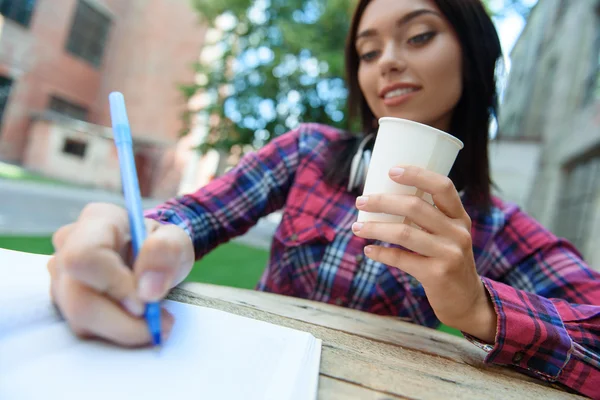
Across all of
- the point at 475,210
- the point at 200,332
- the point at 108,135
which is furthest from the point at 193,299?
the point at 108,135

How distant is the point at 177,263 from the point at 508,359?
61 centimetres

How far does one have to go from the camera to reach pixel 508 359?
2.28 ft

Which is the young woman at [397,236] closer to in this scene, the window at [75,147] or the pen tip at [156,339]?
the pen tip at [156,339]

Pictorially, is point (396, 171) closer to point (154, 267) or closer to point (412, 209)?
point (412, 209)

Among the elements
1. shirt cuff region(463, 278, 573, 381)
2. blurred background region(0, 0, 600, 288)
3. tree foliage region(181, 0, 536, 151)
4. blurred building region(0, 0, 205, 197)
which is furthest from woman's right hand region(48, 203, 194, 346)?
blurred building region(0, 0, 205, 197)

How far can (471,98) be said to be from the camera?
1165 millimetres

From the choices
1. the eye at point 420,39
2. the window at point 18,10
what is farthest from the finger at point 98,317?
the window at point 18,10

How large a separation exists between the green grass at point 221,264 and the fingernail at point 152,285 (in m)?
2.88

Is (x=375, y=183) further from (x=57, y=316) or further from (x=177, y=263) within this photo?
(x=57, y=316)

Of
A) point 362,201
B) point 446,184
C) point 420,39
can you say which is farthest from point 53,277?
point 420,39

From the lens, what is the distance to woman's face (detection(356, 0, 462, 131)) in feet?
3.24

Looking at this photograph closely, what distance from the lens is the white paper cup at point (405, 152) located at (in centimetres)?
57

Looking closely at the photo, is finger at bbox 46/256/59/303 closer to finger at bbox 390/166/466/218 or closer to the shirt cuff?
finger at bbox 390/166/466/218

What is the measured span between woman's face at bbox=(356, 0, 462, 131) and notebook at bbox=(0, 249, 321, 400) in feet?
2.28
